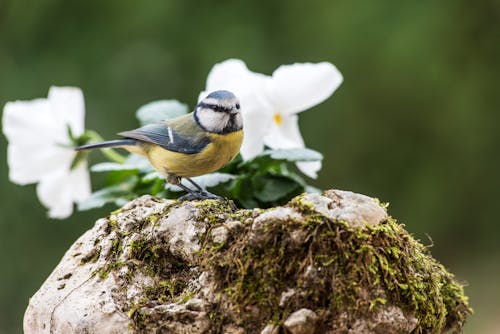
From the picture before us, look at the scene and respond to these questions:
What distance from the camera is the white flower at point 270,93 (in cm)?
167

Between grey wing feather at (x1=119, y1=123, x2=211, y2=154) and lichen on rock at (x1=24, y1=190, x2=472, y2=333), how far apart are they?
0.33 m

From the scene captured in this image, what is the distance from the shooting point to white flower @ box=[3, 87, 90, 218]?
189cm

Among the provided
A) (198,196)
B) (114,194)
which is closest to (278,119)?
(198,196)

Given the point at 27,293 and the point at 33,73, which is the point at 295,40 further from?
the point at 27,293

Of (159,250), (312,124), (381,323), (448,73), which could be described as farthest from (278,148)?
(448,73)

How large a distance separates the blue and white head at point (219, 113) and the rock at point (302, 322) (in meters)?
0.62

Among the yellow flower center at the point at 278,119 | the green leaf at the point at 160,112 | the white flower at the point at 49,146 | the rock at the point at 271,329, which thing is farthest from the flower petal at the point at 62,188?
the rock at the point at 271,329

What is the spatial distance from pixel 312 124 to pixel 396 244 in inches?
92.9

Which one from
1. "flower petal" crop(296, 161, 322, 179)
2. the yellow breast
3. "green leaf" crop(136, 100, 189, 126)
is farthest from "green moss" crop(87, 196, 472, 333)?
"green leaf" crop(136, 100, 189, 126)

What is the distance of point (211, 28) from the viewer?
3412mm

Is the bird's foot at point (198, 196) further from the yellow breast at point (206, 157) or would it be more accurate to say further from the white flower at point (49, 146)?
the white flower at point (49, 146)

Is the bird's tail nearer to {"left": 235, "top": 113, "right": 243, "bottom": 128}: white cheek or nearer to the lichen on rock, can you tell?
{"left": 235, "top": 113, "right": 243, "bottom": 128}: white cheek

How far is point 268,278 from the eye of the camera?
1.13 metres

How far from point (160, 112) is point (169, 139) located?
284mm
